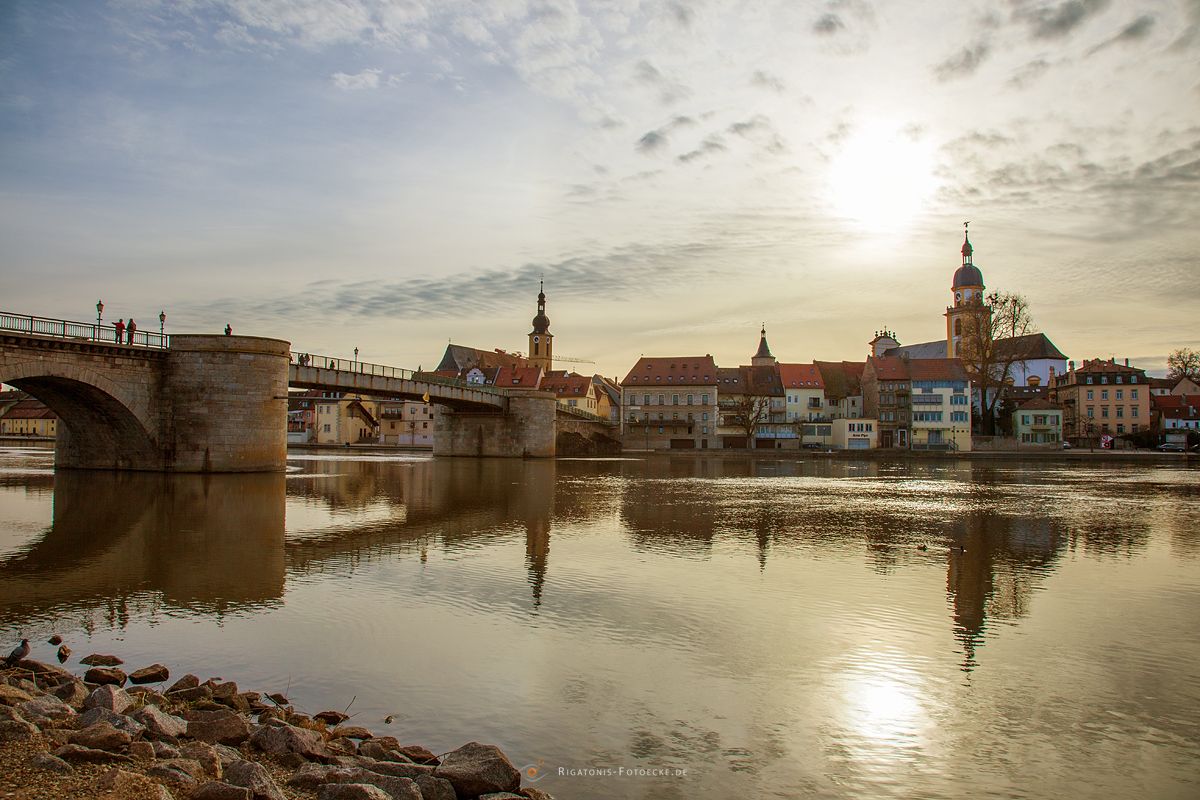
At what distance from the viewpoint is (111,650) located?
10180mm

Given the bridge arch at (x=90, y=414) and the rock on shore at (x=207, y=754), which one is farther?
the bridge arch at (x=90, y=414)

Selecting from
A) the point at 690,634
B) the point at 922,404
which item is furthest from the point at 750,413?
the point at 690,634

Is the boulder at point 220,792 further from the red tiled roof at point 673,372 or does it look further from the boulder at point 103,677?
the red tiled roof at point 673,372

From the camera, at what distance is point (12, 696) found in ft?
24.2

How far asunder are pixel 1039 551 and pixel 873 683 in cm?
1214

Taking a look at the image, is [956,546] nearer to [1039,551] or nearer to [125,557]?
[1039,551]

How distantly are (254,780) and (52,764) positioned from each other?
1.33 m

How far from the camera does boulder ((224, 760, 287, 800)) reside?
571 cm

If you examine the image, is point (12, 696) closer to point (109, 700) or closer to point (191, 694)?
point (109, 700)

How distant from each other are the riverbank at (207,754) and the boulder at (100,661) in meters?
1.17

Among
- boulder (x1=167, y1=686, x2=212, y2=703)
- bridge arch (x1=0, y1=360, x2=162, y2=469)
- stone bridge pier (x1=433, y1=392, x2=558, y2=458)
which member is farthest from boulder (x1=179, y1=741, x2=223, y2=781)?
stone bridge pier (x1=433, y1=392, x2=558, y2=458)

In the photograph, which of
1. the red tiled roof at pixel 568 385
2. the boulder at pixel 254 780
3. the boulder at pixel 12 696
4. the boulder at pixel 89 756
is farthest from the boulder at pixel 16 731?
the red tiled roof at pixel 568 385

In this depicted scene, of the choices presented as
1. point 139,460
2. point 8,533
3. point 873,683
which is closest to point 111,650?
point 873,683

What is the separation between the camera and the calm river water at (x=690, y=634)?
7547 mm
